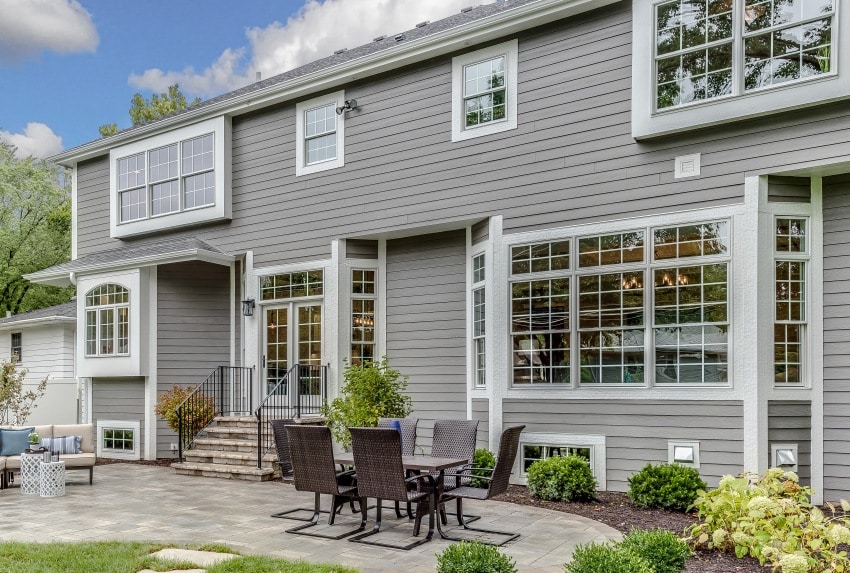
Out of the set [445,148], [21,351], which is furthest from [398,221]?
[21,351]

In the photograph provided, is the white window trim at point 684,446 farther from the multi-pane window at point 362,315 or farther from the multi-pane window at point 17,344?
the multi-pane window at point 17,344

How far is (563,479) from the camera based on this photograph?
8070 millimetres

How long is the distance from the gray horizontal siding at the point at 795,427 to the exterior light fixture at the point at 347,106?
717 cm

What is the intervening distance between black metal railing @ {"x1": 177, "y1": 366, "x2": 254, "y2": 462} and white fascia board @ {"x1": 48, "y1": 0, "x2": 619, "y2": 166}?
4.51 metres

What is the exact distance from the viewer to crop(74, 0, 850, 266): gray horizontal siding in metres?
8.07

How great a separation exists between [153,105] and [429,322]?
2375 cm

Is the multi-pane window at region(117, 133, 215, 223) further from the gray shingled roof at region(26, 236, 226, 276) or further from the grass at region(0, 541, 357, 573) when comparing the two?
the grass at region(0, 541, 357, 573)

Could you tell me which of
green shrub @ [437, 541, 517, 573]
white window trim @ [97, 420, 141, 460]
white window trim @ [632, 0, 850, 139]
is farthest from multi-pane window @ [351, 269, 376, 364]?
green shrub @ [437, 541, 517, 573]

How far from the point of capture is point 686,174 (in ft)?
27.2

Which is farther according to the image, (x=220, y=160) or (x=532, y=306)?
(x=220, y=160)

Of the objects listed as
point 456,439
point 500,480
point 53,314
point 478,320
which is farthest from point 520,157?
point 53,314

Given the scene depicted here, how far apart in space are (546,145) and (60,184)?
88.4ft

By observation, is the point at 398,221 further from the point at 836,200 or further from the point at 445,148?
the point at 836,200

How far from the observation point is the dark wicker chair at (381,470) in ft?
20.6
